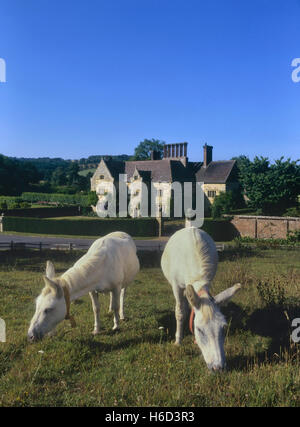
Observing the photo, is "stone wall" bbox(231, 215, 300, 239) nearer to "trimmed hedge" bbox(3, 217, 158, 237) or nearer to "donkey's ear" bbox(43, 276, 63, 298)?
"trimmed hedge" bbox(3, 217, 158, 237)

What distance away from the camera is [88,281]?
718 cm

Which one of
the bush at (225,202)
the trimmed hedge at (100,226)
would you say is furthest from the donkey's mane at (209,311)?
the bush at (225,202)

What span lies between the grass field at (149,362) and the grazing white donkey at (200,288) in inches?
20.2

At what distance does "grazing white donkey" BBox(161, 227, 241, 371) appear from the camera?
520cm

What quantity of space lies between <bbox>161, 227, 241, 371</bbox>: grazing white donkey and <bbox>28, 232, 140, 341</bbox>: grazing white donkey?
1158mm

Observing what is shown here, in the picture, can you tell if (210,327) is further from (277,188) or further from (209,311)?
(277,188)

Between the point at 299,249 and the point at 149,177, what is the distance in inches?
1146

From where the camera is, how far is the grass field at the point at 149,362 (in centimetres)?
513

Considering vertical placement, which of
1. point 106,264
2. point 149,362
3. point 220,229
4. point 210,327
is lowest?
point 149,362

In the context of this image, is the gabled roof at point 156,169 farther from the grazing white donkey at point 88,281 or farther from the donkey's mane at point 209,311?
the donkey's mane at point 209,311

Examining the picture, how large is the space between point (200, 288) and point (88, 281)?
2478mm

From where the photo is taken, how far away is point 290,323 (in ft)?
26.2

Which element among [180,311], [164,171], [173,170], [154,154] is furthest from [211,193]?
[180,311]

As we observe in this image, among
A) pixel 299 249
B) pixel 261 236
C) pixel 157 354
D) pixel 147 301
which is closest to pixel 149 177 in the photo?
pixel 261 236
